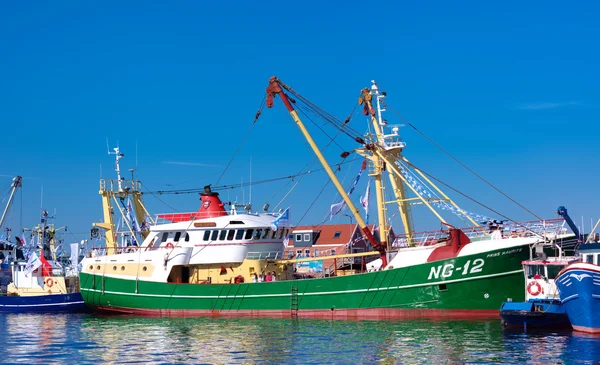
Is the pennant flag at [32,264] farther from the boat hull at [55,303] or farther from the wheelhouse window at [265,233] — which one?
the wheelhouse window at [265,233]

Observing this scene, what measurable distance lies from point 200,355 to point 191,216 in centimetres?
1740

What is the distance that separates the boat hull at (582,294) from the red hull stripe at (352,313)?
5179mm

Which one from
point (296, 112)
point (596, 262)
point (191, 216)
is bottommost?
point (596, 262)

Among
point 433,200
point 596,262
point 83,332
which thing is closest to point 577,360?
point 596,262

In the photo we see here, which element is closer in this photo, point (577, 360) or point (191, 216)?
point (577, 360)

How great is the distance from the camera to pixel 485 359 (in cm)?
2223

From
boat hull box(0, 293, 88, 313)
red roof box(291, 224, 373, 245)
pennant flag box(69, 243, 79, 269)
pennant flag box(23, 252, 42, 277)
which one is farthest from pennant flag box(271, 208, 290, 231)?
red roof box(291, 224, 373, 245)

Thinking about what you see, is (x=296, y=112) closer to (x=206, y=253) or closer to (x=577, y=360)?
(x=206, y=253)

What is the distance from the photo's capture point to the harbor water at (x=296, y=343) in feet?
75.8

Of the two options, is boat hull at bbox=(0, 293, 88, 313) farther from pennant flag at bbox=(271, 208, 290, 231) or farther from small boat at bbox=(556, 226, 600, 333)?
small boat at bbox=(556, 226, 600, 333)

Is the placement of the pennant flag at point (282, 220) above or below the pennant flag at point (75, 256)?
above

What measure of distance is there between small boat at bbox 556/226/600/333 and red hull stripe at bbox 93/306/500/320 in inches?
202

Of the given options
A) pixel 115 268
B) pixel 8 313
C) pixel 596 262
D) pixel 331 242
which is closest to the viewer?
pixel 596 262


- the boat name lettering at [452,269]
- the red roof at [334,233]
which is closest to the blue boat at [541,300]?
the boat name lettering at [452,269]
